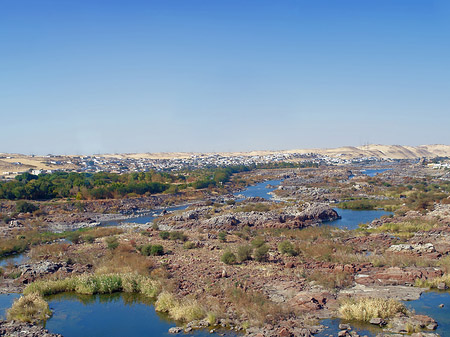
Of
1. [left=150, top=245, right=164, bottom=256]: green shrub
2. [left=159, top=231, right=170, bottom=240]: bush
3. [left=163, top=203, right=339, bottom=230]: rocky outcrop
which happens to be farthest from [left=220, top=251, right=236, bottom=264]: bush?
[left=163, top=203, right=339, bottom=230]: rocky outcrop

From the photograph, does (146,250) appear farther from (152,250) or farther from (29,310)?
(29,310)

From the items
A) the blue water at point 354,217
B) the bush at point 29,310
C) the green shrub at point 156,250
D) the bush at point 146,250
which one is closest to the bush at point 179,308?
the bush at point 29,310

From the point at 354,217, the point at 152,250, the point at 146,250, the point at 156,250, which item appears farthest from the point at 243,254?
the point at 354,217

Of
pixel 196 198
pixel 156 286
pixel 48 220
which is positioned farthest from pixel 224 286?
pixel 196 198

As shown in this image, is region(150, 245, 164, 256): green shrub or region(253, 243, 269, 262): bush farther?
region(150, 245, 164, 256): green shrub

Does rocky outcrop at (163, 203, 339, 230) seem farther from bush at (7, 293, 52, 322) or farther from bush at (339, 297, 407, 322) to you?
bush at (339, 297, 407, 322)

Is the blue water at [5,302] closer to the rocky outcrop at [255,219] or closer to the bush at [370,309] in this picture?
the bush at [370,309]
